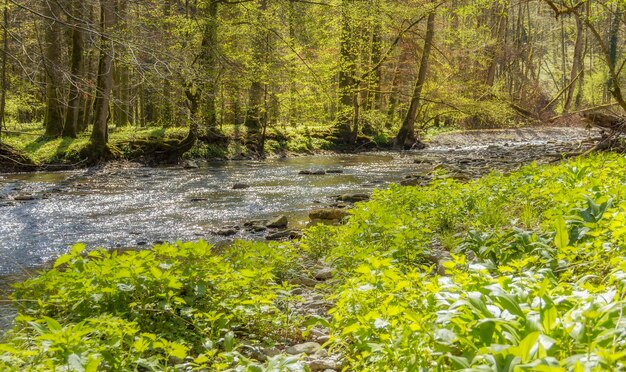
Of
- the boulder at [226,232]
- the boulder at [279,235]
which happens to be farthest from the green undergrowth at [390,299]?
the boulder at [226,232]

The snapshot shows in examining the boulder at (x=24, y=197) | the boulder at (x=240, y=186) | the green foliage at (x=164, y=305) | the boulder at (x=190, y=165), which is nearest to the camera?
the green foliage at (x=164, y=305)

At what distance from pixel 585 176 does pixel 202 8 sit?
16.4 ft

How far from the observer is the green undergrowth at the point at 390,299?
2012 millimetres

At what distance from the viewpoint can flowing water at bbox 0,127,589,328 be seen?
8.12 metres

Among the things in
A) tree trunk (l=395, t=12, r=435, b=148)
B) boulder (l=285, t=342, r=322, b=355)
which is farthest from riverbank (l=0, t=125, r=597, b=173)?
boulder (l=285, t=342, r=322, b=355)

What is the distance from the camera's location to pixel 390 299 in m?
2.84

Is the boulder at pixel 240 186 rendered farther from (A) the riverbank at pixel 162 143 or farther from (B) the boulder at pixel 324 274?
(B) the boulder at pixel 324 274

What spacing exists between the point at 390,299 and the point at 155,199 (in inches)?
366

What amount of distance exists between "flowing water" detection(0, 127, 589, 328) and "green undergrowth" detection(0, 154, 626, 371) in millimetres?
3460

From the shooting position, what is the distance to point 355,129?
891 inches

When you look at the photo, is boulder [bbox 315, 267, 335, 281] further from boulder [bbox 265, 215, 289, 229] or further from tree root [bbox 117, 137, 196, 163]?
tree root [bbox 117, 137, 196, 163]

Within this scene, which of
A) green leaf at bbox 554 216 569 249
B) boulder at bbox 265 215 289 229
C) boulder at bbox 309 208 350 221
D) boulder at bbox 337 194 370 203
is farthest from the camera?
boulder at bbox 337 194 370 203

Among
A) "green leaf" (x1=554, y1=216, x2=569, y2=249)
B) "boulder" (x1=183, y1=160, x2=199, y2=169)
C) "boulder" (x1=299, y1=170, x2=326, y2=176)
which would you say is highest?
"green leaf" (x1=554, y1=216, x2=569, y2=249)

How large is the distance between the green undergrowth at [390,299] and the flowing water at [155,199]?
3460 millimetres
